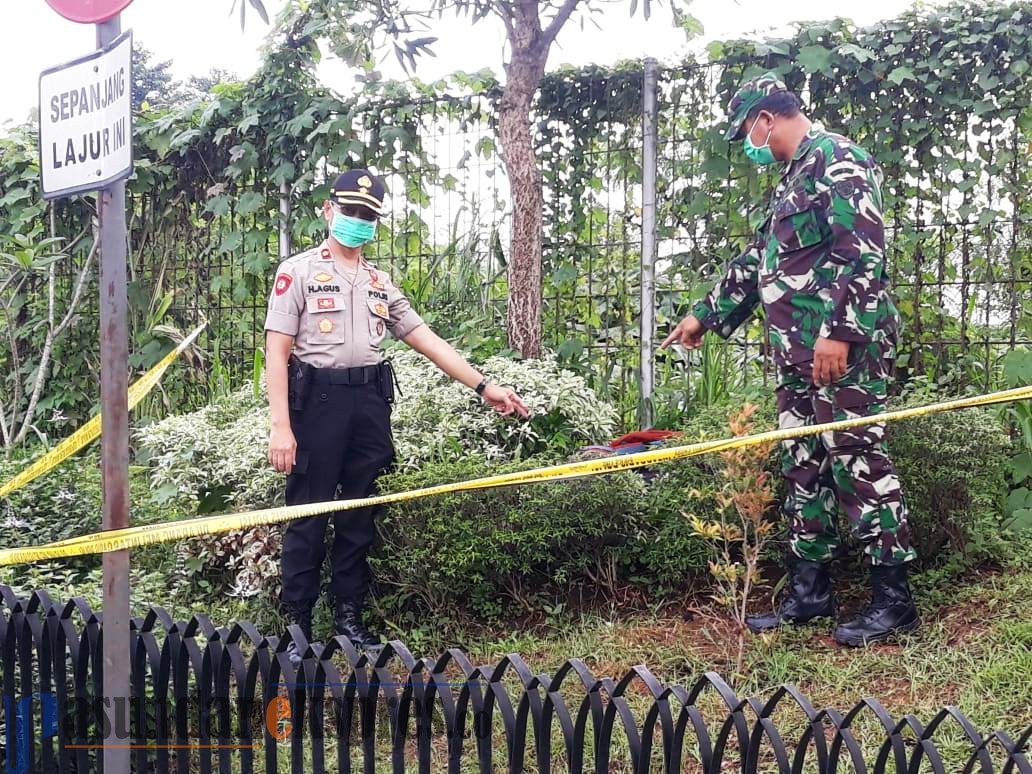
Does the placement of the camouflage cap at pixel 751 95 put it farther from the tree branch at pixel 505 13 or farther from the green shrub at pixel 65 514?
the green shrub at pixel 65 514

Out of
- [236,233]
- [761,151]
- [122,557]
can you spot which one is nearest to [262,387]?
[236,233]

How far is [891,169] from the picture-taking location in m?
5.61

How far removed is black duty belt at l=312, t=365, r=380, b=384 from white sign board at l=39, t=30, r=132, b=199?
1.64m

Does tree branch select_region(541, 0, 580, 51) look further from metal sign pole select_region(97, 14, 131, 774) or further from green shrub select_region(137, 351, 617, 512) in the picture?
metal sign pole select_region(97, 14, 131, 774)

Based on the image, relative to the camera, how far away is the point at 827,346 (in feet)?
11.9

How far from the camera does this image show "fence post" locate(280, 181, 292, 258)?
7.07m

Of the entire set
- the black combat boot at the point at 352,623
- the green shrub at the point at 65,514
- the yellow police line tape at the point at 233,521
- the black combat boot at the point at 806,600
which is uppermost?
the yellow police line tape at the point at 233,521

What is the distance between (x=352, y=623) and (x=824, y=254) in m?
2.19

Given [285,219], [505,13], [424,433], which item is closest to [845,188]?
[424,433]

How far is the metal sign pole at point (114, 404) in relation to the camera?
2.21m

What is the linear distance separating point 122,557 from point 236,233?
5344 mm

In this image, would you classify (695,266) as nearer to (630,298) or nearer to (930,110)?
(630,298)

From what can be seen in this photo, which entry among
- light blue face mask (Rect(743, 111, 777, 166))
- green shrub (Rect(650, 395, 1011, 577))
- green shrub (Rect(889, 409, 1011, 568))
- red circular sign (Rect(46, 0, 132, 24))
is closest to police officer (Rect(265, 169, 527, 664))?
green shrub (Rect(650, 395, 1011, 577))

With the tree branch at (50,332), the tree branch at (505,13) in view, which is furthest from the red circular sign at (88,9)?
the tree branch at (50,332)
